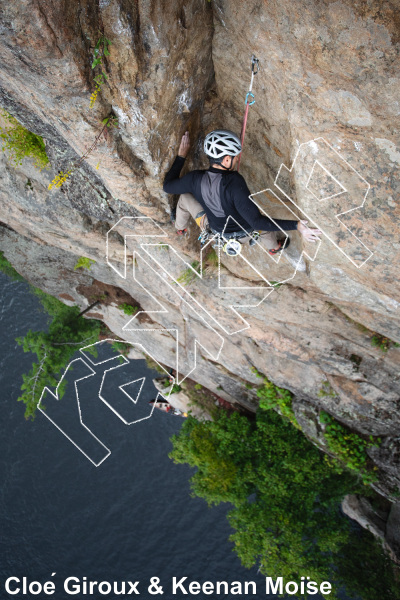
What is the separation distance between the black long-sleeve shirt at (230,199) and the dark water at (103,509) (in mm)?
9864

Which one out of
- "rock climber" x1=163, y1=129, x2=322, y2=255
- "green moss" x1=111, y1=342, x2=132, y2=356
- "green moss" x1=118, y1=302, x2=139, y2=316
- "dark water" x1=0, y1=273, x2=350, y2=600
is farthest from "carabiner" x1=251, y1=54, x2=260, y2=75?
"dark water" x1=0, y1=273, x2=350, y2=600

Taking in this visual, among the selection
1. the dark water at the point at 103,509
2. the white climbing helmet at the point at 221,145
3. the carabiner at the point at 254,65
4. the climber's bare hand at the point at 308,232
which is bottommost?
the dark water at the point at 103,509

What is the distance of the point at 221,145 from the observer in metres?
4.63

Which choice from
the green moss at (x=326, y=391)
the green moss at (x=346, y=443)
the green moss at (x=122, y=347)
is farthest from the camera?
the green moss at (x=122, y=347)

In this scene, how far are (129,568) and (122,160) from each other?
12.8 meters

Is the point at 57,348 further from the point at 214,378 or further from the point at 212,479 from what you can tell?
the point at 212,479

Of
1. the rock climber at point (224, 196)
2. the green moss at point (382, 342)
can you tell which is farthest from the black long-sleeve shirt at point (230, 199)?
the green moss at point (382, 342)

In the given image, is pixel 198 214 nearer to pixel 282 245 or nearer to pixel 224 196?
pixel 224 196

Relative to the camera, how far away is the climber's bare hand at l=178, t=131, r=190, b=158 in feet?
17.1

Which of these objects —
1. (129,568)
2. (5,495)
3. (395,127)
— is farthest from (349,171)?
(5,495)

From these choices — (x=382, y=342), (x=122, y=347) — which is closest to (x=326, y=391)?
(x=382, y=342)

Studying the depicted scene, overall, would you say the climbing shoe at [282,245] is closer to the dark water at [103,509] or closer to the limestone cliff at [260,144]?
the limestone cliff at [260,144]

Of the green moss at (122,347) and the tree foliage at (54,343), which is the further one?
the green moss at (122,347)

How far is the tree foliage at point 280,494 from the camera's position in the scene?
32.1 feet
